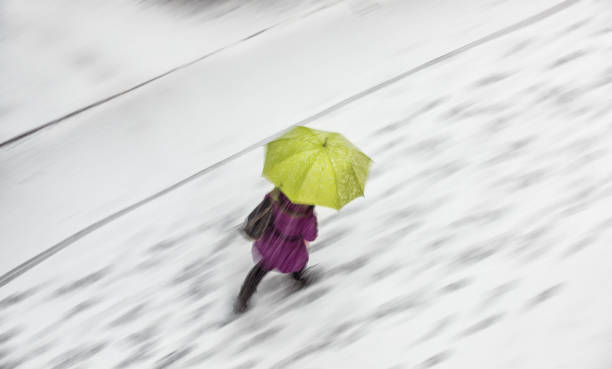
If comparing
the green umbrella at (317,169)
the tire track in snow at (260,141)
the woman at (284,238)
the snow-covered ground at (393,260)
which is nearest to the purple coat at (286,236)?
the woman at (284,238)

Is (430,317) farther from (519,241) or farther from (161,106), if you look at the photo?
(161,106)

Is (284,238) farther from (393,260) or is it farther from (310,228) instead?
(393,260)

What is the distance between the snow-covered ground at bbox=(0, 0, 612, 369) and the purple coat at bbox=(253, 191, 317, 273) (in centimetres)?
48

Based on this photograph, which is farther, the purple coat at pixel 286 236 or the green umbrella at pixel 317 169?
the purple coat at pixel 286 236

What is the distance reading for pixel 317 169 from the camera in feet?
7.78

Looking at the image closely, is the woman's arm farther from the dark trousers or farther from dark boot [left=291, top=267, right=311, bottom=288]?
dark boot [left=291, top=267, right=311, bottom=288]

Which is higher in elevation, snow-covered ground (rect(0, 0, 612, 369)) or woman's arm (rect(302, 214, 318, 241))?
woman's arm (rect(302, 214, 318, 241))

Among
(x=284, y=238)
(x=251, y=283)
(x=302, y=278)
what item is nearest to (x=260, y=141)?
(x=302, y=278)

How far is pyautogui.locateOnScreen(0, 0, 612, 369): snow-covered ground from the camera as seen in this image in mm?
3074

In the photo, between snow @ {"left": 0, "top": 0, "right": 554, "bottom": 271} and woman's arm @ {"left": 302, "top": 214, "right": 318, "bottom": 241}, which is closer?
woman's arm @ {"left": 302, "top": 214, "right": 318, "bottom": 241}

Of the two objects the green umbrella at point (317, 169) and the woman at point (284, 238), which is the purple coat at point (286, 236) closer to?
the woman at point (284, 238)

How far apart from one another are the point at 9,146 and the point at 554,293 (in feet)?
10.9

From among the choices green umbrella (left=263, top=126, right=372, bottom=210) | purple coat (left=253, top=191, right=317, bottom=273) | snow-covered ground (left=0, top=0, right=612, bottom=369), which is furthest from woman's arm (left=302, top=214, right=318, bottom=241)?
snow-covered ground (left=0, top=0, right=612, bottom=369)

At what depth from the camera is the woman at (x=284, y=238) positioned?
2596mm
